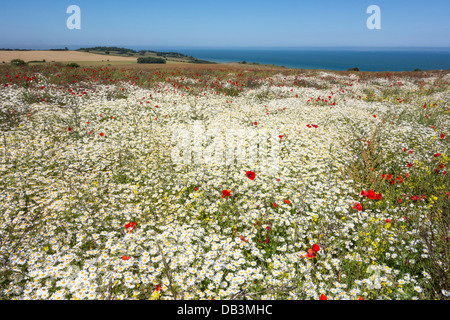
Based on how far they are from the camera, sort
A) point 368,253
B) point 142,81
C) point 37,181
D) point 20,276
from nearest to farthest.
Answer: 1. point 20,276
2. point 368,253
3. point 37,181
4. point 142,81

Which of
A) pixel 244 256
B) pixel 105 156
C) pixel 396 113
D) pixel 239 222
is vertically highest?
pixel 396 113

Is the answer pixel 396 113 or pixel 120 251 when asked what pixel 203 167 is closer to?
pixel 120 251

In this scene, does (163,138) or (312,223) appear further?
(163,138)

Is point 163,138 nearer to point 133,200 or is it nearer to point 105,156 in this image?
point 105,156

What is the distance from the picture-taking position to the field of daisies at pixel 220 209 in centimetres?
317

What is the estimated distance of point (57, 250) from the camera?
3730 mm

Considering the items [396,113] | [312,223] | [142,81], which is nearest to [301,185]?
[312,223]

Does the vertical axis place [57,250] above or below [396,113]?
below

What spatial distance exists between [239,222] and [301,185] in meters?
2.03

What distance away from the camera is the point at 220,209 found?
186 inches

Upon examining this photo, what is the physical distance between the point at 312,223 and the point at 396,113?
11.9 meters

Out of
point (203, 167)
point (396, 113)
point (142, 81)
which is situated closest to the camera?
point (203, 167)

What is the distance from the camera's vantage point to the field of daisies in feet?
10.4

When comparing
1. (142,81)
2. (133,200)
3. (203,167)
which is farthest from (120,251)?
(142,81)
